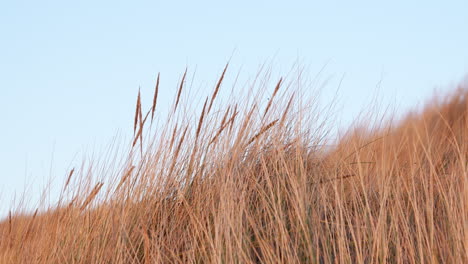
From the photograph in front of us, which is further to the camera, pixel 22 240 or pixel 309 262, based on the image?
pixel 22 240

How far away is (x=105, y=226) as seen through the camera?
241cm

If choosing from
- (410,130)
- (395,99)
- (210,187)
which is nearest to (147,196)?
(210,187)

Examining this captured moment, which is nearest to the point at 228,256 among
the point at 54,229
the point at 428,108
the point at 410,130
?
the point at 54,229

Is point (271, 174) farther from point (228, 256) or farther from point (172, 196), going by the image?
point (228, 256)

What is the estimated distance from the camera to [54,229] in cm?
269

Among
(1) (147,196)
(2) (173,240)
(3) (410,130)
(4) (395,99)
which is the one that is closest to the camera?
(2) (173,240)

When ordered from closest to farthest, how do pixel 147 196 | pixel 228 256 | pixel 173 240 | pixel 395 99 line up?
1. pixel 228 256
2. pixel 173 240
3. pixel 147 196
4. pixel 395 99

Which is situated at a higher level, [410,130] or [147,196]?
[410,130]

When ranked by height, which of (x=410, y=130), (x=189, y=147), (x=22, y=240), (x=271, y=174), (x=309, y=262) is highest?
(x=410, y=130)

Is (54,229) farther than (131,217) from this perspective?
Yes

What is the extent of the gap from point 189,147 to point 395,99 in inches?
43.8

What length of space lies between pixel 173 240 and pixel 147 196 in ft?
0.87

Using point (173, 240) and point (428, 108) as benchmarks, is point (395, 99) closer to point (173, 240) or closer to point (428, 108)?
point (173, 240)

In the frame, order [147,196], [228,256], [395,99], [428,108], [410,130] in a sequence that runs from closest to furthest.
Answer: [228,256]
[147,196]
[395,99]
[410,130]
[428,108]
